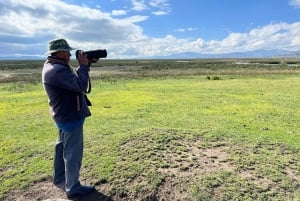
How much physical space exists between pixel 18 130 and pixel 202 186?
22.7 feet

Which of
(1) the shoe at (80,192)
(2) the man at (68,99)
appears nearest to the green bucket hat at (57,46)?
(2) the man at (68,99)

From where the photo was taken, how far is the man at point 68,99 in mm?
5305

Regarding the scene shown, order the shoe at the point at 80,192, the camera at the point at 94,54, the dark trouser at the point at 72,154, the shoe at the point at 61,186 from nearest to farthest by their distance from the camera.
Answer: the camera at the point at 94,54
the dark trouser at the point at 72,154
the shoe at the point at 80,192
the shoe at the point at 61,186

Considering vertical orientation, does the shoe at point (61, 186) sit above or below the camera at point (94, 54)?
below

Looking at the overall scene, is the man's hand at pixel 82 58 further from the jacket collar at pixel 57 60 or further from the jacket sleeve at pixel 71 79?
the jacket collar at pixel 57 60

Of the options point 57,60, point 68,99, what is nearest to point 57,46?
point 57,60

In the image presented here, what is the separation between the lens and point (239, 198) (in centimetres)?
588

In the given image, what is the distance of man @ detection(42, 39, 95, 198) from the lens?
5.30 m

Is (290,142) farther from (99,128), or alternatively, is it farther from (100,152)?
(99,128)

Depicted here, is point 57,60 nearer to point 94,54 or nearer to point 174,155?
point 94,54

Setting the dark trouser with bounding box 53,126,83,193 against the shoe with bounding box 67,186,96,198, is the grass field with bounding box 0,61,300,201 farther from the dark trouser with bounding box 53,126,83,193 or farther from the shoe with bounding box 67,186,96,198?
the dark trouser with bounding box 53,126,83,193

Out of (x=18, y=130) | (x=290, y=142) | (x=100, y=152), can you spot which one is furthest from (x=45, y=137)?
(x=290, y=142)

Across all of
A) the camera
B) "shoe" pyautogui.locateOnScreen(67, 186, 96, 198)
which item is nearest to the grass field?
"shoe" pyautogui.locateOnScreen(67, 186, 96, 198)

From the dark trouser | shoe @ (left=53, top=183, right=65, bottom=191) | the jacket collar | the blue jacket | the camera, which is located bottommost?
shoe @ (left=53, top=183, right=65, bottom=191)
